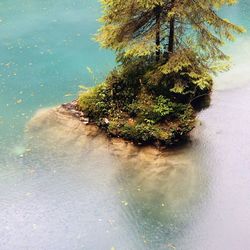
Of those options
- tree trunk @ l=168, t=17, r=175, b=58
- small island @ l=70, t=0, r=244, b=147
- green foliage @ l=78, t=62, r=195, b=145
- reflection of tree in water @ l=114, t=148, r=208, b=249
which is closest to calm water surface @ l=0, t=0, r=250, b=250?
reflection of tree in water @ l=114, t=148, r=208, b=249

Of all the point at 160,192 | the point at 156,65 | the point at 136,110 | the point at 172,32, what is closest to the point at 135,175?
the point at 160,192

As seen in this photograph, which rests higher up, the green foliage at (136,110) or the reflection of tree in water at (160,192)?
the green foliage at (136,110)

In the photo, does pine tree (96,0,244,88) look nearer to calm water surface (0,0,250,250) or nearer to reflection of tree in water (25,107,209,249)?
calm water surface (0,0,250,250)

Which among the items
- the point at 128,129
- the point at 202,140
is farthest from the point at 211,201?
the point at 128,129

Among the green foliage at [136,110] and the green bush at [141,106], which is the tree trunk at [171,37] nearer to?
the green bush at [141,106]

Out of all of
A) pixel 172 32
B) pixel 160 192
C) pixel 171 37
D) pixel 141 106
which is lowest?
pixel 160 192

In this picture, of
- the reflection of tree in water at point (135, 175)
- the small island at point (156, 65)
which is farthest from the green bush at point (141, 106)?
the reflection of tree in water at point (135, 175)

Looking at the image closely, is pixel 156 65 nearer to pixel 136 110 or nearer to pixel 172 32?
pixel 172 32
